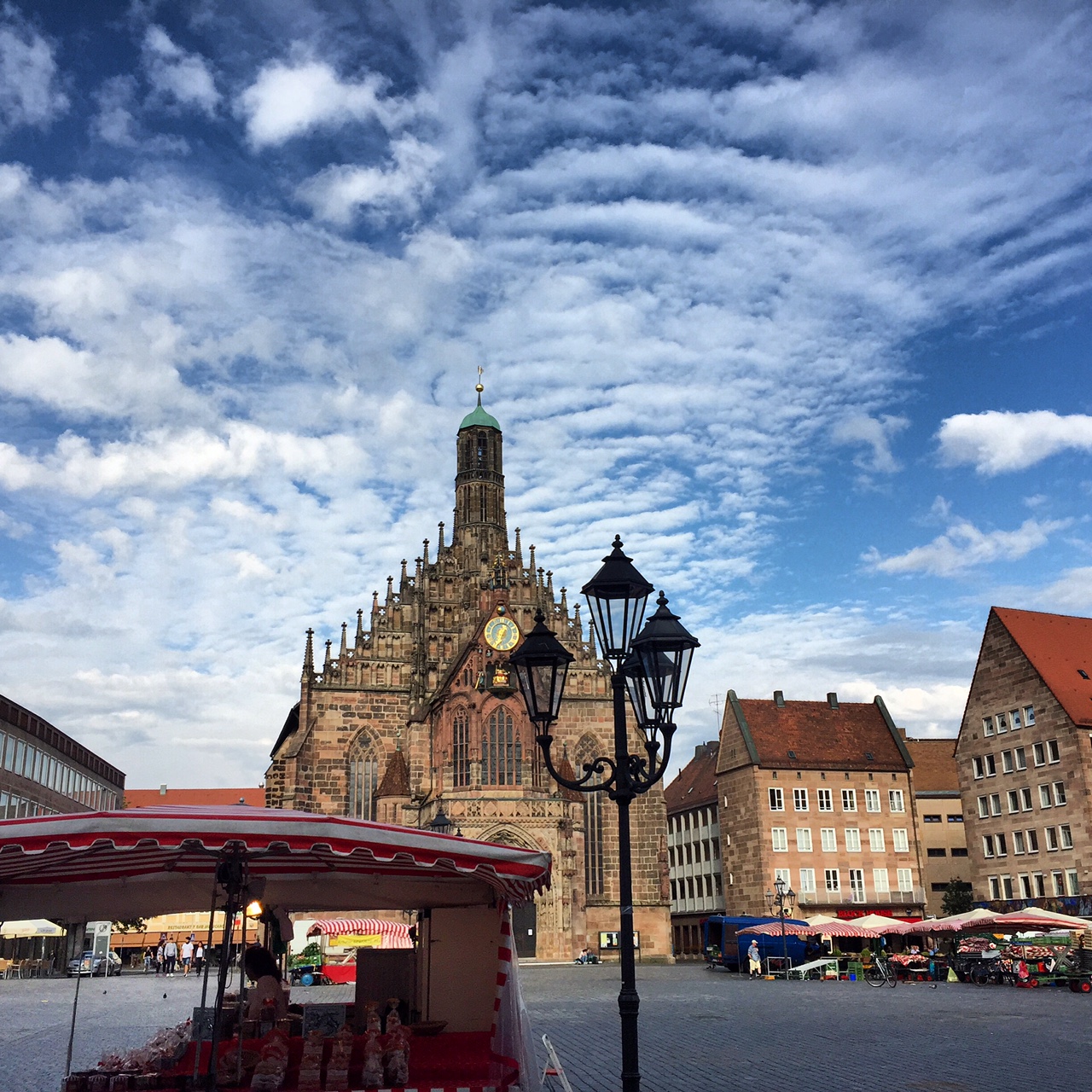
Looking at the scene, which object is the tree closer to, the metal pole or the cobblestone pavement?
the cobblestone pavement

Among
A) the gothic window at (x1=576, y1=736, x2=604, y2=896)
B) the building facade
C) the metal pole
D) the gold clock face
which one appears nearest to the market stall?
the metal pole

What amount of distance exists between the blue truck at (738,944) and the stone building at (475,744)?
3575mm

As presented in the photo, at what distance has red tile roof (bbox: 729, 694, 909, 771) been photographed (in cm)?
6203

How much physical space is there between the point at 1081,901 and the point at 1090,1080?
3610 cm

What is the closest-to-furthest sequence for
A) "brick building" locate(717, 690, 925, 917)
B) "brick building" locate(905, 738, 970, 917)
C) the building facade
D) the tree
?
the tree < "brick building" locate(717, 690, 925, 917) < "brick building" locate(905, 738, 970, 917) < the building facade

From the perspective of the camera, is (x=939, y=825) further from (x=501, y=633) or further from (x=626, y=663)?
(x=626, y=663)

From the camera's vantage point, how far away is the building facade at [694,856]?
2697 inches

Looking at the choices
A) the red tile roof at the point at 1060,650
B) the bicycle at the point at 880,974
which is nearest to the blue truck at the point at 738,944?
the bicycle at the point at 880,974

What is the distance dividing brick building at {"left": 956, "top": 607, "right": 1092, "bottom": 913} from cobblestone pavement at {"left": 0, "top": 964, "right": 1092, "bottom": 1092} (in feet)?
48.6

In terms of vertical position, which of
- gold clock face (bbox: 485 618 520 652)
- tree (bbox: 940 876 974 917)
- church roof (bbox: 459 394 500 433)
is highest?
church roof (bbox: 459 394 500 433)

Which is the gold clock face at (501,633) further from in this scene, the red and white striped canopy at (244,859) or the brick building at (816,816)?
the red and white striped canopy at (244,859)

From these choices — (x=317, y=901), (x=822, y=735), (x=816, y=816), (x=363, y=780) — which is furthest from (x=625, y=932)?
(x=822, y=735)

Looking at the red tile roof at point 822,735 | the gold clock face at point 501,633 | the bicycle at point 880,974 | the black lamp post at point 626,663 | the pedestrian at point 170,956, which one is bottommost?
the bicycle at point 880,974

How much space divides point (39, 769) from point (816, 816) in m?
41.4
